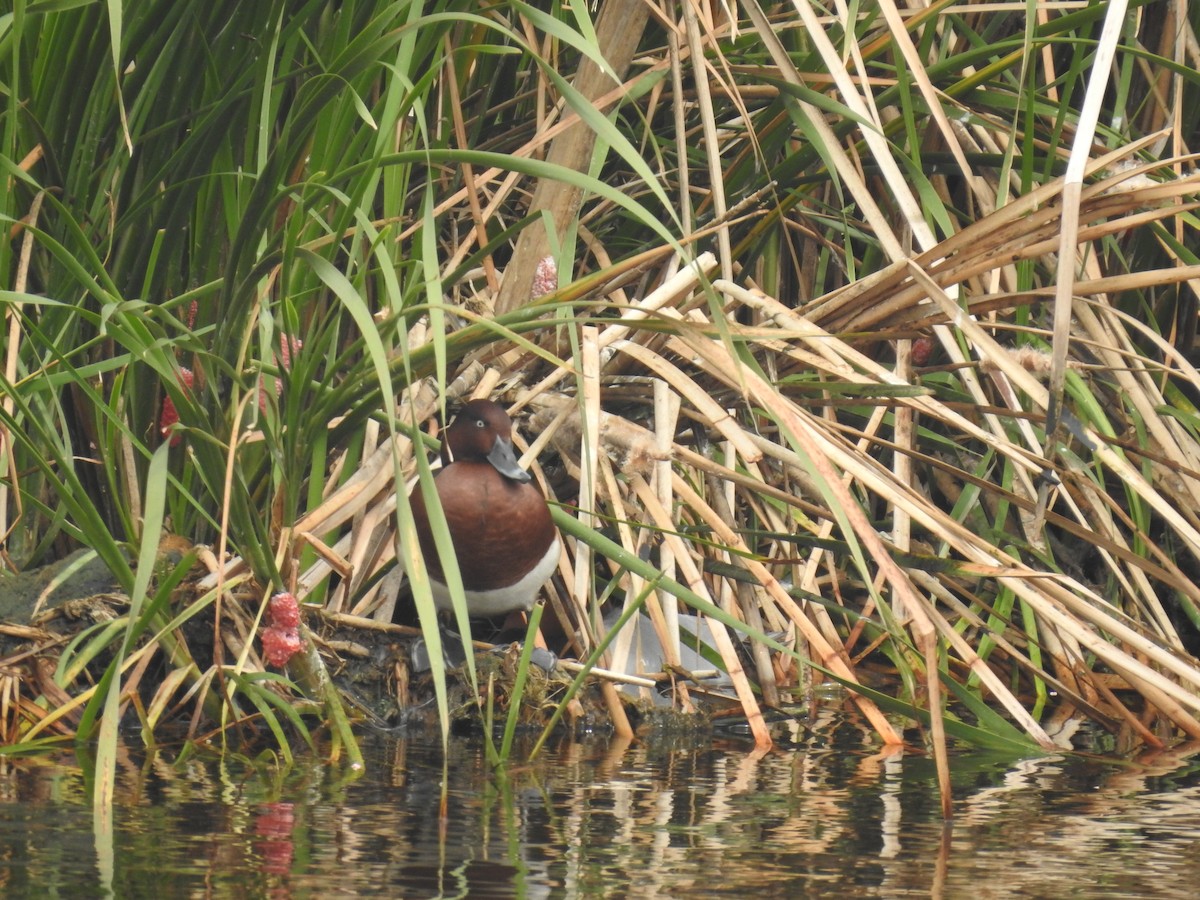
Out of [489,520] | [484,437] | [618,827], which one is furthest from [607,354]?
[618,827]

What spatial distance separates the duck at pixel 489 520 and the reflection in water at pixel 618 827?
0.36 metres

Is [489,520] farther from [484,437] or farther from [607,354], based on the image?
[607,354]

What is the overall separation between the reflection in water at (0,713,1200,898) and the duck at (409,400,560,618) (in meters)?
0.36

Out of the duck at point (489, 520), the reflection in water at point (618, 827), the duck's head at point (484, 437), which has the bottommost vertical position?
the reflection in water at point (618, 827)

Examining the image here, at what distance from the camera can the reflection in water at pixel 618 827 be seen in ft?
5.25

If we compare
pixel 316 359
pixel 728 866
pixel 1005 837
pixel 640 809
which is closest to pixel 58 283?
pixel 316 359

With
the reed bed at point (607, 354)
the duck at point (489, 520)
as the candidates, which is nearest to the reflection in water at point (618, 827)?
the reed bed at point (607, 354)

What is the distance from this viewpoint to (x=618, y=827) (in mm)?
1868

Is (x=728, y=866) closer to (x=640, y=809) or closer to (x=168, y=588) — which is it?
(x=640, y=809)

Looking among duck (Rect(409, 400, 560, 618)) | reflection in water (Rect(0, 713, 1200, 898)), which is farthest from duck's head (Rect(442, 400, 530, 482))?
reflection in water (Rect(0, 713, 1200, 898))

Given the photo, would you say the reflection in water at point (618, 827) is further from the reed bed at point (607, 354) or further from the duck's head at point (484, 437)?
the duck's head at point (484, 437)

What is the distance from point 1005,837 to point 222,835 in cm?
92

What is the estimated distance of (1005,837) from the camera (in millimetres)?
1855

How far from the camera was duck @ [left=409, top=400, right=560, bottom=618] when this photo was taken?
2.62 meters
